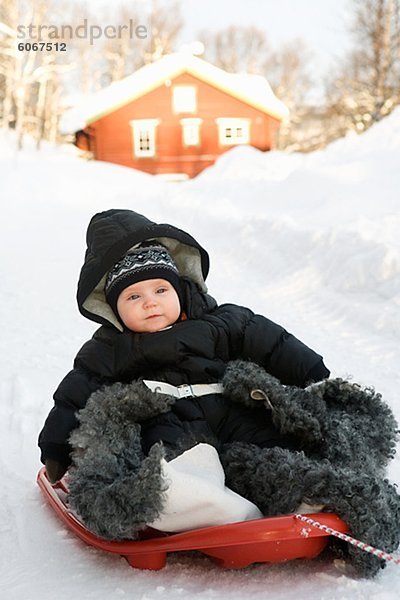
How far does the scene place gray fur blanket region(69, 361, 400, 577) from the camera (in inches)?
63.1

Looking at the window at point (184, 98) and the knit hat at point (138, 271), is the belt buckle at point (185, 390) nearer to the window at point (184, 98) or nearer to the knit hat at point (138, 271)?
the knit hat at point (138, 271)

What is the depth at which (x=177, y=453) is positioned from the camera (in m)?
1.77

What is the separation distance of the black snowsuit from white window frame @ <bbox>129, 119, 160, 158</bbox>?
19.0m

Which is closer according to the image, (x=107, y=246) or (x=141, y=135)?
(x=107, y=246)

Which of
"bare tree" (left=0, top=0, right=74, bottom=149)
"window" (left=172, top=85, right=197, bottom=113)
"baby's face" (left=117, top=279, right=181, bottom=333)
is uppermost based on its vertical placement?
"bare tree" (left=0, top=0, right=74, bottom=149)

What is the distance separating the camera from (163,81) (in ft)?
67.4

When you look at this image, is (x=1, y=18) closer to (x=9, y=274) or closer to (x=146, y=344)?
(x=9, y=274)

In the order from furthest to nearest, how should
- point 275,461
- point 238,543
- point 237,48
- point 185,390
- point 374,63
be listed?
1. point 237,48
2. point 374,63
3. point 185,390
4. point 275,461
5. point 238,543

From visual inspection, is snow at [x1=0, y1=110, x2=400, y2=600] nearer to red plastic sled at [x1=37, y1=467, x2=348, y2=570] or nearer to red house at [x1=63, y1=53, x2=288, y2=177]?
red plastic sled at [x1=37, y1=467, x2=348, y2=570]

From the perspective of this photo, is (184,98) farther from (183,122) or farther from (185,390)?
(185,390)

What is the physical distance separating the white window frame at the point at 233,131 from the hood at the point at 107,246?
1927cm

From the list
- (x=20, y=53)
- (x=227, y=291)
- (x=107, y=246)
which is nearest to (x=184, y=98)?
(x=20, y=53)

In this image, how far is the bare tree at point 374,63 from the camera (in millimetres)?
19078

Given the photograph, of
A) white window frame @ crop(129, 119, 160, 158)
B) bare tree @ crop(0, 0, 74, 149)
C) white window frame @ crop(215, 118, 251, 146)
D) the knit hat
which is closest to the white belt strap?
the knit hat
